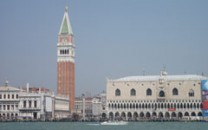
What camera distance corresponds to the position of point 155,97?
110062mm

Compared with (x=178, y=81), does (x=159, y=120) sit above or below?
below

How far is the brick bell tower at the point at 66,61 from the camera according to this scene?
5094 inches

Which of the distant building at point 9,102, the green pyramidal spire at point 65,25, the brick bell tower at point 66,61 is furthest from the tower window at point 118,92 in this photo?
the green pyramidal spire at point 65,25

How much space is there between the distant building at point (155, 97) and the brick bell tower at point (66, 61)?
18013 mm

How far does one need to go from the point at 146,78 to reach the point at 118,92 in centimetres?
686

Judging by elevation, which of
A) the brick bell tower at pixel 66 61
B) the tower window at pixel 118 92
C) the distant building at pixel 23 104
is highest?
the brick bell tower at pixel 66 61

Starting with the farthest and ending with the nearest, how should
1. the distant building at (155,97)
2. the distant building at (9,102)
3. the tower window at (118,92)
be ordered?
the tower window at (118,92), the distant building at (9,102), the distant building at (155,97)

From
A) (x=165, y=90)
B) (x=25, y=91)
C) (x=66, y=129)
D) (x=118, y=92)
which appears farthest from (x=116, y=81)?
(x=66, y=129)

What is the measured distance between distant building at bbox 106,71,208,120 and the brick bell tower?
1801 cm

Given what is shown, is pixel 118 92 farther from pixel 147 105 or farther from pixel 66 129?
pixel 66 129

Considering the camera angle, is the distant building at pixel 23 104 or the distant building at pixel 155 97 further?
the distant building at pixel 23 104

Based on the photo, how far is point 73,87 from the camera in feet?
431

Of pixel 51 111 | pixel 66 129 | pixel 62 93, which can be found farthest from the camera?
pixel 62 93

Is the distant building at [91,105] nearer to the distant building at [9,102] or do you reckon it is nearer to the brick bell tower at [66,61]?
the brick bell tower at [66,61]
